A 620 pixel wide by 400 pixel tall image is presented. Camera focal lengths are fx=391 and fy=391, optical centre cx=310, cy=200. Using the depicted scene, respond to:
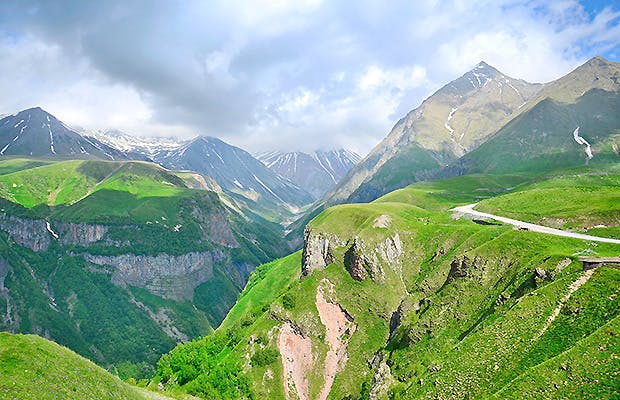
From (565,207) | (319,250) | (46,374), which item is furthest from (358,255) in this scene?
(46,374)

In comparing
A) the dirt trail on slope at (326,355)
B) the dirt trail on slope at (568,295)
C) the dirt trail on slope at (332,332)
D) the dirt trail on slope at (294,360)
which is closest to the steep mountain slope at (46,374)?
the dirt trail on slope at (294,360)

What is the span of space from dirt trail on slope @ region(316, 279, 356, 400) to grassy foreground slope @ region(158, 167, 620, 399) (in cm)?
33

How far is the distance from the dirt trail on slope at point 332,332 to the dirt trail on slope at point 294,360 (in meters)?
5.15

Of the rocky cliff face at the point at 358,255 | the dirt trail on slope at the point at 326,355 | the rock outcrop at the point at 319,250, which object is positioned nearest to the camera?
the dirt trail on slope at the point at 326,355

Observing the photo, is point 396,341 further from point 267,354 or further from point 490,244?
point 267,354

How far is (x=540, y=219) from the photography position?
118 meters

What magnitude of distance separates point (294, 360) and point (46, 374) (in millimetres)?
69550

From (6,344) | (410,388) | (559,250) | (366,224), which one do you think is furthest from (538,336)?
(366,224)

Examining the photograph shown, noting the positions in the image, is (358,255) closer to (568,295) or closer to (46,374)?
(568,295)

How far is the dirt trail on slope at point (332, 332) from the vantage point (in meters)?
106

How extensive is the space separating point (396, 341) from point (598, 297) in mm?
43987

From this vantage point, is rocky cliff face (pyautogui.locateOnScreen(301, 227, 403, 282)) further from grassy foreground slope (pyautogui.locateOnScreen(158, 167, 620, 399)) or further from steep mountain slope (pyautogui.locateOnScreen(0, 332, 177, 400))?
steep mountain slope (pyautogui.locateOnScreen(0, 332, 177, 400))

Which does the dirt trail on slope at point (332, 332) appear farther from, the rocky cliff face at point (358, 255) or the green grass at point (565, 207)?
the green grass at point (565, 207)

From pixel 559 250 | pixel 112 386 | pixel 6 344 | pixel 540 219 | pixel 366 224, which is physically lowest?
pixel 540 219
